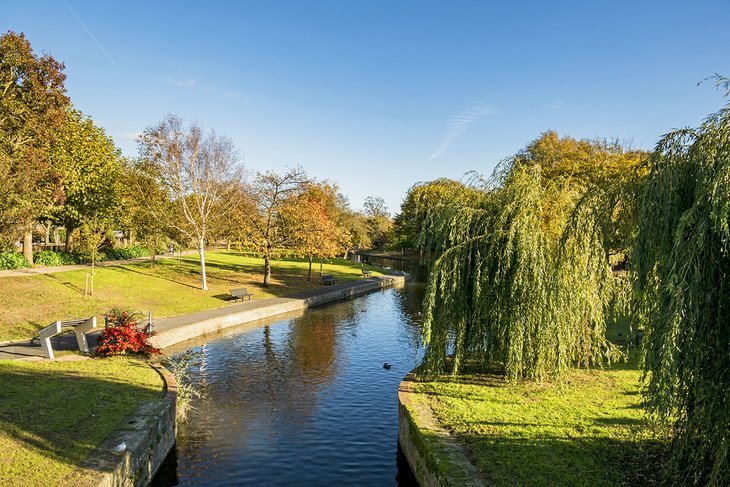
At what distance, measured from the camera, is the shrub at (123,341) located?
55.8 feet

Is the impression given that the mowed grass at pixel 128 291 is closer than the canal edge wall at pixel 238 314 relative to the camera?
Yes

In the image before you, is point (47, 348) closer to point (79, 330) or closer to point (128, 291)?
point (79, 330)

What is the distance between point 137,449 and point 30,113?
1033 inches

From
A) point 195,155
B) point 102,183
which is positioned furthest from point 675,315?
point 102,183

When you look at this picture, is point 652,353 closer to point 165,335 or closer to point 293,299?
point 165,335

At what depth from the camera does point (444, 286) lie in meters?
14.8

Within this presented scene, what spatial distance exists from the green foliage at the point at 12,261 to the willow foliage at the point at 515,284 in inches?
1161

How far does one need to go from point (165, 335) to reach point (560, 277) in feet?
59.0

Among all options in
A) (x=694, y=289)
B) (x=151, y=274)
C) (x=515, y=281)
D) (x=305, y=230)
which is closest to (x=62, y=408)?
(x=515, y=281)

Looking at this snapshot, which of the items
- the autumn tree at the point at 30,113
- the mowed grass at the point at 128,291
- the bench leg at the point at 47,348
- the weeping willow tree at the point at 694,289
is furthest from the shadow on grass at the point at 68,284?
the weeping willow tree at the point at 694,289

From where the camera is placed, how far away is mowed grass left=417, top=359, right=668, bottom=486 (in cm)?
902

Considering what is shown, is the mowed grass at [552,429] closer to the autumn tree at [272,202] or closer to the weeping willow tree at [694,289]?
the weeping willow tree at [694,289]

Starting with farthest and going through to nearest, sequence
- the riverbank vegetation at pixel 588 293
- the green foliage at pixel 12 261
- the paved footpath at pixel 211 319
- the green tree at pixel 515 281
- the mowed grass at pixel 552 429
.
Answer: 1. the green foliage at pixel 12 261
2. the paved footpath at pixel 211 319
3. the green tree at pixel 515 281
4. the mowed grass at pixel 552 429
5. the riverbank vegetation at pixel 588 293

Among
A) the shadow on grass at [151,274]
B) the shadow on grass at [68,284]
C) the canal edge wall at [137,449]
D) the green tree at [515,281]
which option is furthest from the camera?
the shadow on grass at [151,274]
